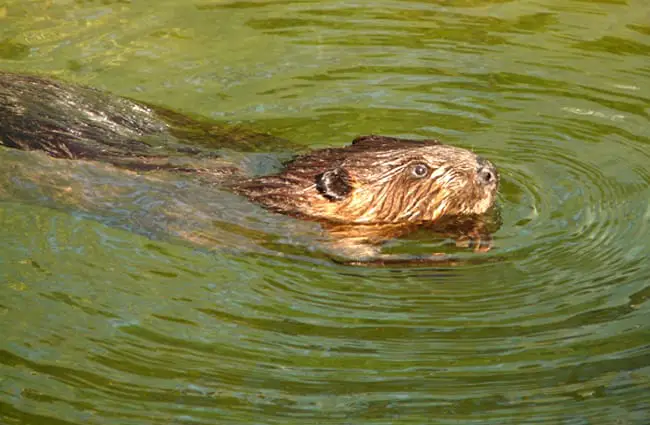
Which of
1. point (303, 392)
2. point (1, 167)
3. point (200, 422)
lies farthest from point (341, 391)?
point (1, 167)

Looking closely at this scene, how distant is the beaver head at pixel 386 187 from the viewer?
20.7ft

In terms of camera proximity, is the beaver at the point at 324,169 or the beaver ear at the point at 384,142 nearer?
the beaver at the point at 324,169

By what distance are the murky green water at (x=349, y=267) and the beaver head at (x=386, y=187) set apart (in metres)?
0.19

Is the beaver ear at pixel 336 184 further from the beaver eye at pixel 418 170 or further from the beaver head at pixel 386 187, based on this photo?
the beaver eye at pixel 418 170

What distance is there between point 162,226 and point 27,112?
1.14 m

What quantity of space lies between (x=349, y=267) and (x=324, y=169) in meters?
0.74

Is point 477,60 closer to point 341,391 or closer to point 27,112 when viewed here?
point 27,112

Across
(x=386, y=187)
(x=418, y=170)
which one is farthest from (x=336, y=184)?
(x=418, y=170)

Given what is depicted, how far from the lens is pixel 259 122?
7.69 meters

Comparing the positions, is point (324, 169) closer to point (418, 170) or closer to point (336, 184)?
point (336, 184)

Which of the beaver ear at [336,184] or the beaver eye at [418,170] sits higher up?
the beaver eye at [418,170]

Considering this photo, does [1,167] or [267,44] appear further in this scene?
[267,44]

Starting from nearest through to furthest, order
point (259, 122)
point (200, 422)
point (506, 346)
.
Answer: point (200, 422)
point (506, 346)
point (259, 122)

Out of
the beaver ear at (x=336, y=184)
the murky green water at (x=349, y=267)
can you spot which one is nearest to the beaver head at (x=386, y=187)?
the beaver ear at (x=336, y=184)
